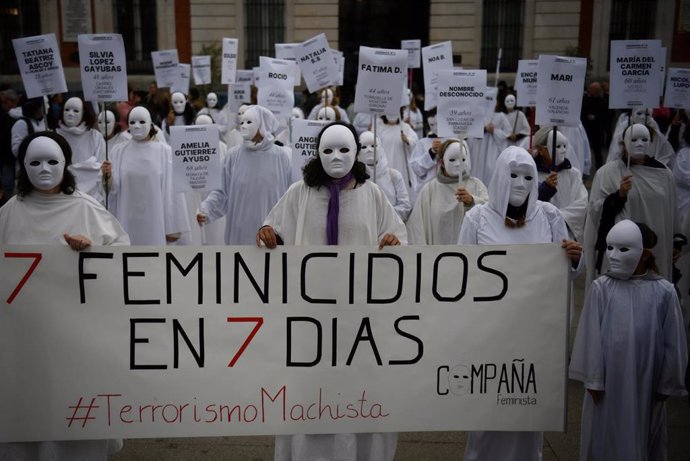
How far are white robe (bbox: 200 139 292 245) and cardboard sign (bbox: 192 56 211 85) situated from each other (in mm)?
8194

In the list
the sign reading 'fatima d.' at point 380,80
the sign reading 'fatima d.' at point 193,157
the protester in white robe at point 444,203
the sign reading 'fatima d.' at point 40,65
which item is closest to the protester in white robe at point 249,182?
the sign reading 'fatima d.' at point 193,157

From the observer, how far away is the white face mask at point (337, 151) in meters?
4.35

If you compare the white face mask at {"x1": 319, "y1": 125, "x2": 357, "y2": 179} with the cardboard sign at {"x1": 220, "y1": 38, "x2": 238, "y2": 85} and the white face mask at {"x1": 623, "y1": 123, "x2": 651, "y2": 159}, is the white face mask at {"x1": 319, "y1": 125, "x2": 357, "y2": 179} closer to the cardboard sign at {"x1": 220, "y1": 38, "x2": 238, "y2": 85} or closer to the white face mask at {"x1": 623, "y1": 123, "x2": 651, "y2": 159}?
the white face mask at {"x1": 623, "y1": 123, "x2": 651, "y2": 159}

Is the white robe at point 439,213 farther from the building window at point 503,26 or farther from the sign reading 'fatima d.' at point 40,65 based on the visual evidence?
the building window at point 503,26

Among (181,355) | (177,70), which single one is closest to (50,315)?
(181,355)

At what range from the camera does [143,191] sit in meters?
7.53

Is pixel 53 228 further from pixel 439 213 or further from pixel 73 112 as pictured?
pixel 73 112

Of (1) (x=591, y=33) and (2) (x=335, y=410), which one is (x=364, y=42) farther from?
(2) (x=335, y=410)

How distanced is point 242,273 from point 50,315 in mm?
963

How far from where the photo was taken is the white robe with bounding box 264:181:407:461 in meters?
4.31

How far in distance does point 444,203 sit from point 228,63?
7705 millimetres

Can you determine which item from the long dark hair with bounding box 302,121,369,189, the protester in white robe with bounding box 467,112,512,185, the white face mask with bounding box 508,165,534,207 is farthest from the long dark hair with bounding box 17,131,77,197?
the protester in white robe with bounding box 467,112,512,185

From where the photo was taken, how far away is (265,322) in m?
3.99

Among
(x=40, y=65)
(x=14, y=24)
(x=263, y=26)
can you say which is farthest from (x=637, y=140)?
(x=14, y=24)
